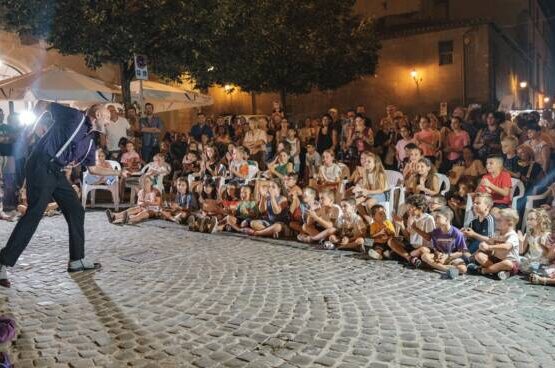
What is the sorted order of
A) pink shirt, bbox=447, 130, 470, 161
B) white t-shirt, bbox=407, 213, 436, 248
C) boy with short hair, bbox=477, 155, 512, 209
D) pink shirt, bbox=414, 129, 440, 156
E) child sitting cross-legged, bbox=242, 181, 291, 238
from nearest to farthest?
white t-shirt, bbox=407, 213, 436, 248, boy with short hair, bbox=477, 155, 512, 209, child sitting cross-legged, bbox=242, 181, 291, 238, pink shirt, bbox=447, 130, 470, 161, pink shirt, bbox=414, 129, 440, 156

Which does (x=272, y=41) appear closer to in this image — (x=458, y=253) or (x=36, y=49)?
(x=36, y=49)

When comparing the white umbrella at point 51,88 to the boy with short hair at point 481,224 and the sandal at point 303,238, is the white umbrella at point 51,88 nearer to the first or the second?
the sandal at point 303,238

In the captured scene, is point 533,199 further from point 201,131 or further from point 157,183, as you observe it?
point 201,131

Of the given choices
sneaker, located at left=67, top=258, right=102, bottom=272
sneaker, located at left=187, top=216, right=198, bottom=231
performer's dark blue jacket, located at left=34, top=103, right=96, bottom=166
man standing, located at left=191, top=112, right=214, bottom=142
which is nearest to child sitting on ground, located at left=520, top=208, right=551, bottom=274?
sneaker, located at left=67, top=258, right=102, bottom=272

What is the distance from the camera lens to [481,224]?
256 inches

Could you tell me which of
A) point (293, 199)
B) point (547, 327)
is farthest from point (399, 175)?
point (547, 327)

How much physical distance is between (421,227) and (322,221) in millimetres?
1645

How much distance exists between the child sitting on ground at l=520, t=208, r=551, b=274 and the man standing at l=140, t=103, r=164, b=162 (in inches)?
382

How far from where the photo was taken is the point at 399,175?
29.8 ft

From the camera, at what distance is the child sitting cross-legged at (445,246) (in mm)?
6199

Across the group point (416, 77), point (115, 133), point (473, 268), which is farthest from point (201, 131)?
point (416, 77)

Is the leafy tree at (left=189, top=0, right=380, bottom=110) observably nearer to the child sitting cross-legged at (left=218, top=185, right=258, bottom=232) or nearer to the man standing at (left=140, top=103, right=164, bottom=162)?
the man standing at (left=140, top=103, right=164, bottom=162)

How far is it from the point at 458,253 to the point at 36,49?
18635mm

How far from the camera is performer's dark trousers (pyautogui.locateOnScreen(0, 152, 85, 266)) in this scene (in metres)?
5.62
